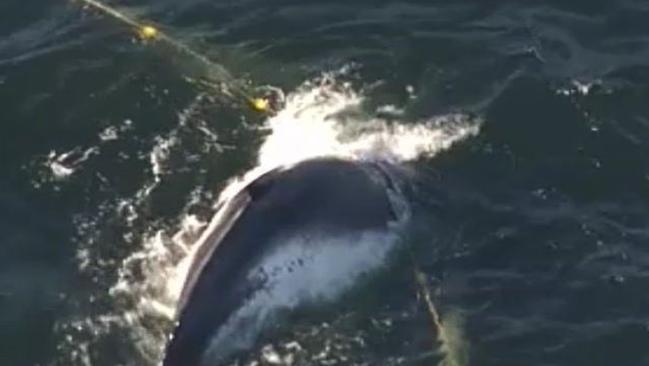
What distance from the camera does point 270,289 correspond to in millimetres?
14203

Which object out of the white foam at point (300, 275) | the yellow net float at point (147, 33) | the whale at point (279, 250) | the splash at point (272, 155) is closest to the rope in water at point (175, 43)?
the yellow net float at point (147, 33)

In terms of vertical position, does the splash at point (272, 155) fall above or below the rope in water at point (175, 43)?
below

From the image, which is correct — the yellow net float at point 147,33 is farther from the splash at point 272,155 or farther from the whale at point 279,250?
the whale at point 279,250

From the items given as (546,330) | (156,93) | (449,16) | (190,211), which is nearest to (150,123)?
(156,93)

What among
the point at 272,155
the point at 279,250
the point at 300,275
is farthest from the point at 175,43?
the point at 279,250

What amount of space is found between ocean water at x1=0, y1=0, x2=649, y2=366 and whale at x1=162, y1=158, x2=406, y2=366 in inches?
12.7

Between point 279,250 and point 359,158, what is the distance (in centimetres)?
278

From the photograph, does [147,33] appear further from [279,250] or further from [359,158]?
[279,250]

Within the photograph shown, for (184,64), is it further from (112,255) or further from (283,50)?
(112,255)

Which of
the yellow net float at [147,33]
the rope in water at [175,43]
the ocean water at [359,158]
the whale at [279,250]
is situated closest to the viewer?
the whale at [279,250]

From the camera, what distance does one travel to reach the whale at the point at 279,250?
44.1 feet

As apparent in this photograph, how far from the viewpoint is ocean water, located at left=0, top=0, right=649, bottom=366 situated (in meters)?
15.0

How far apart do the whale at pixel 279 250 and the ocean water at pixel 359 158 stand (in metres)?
0.32

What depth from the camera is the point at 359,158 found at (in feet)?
54.6
